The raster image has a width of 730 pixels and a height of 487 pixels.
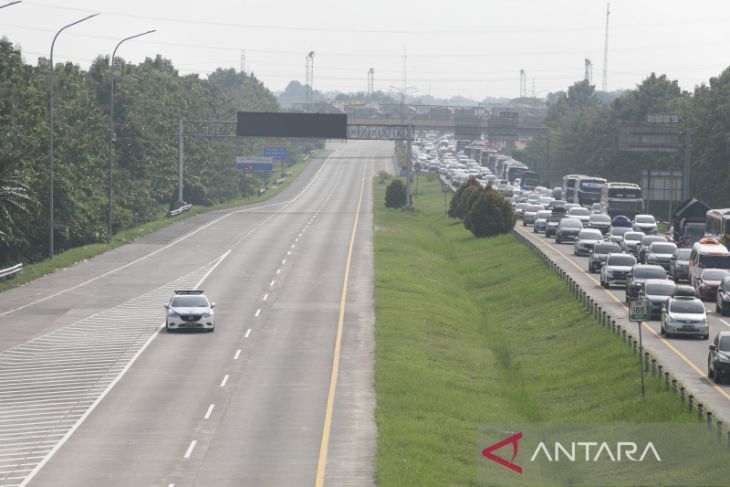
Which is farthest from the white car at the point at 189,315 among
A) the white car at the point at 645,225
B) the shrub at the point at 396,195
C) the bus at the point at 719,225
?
the shrub at the point at 396,195

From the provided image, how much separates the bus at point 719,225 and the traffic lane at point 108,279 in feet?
99.7

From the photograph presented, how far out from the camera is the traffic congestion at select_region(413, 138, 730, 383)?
5838cm

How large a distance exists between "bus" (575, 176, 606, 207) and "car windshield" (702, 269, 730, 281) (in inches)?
2665

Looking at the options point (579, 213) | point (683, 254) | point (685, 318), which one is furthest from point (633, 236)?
point (685, 318)

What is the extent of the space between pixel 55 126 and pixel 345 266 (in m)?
27.4

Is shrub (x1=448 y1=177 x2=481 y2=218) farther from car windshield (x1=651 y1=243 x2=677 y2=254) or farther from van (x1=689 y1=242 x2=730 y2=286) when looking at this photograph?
van (x1=689 y1=242 x2=730 y2=286)

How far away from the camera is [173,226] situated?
122 meters

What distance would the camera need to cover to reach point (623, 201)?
403 feet

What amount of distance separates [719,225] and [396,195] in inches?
2665

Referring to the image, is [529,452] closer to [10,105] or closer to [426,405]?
[426,405]

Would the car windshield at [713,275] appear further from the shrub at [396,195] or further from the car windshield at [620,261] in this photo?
the shrub at [396,195]

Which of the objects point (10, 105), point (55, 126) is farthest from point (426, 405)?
point (55, 126)

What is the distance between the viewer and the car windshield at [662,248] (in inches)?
3356

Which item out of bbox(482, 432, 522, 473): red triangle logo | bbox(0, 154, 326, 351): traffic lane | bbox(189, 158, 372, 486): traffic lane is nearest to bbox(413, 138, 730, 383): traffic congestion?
bbox(482, 432, 522, 473): red triangle logo
